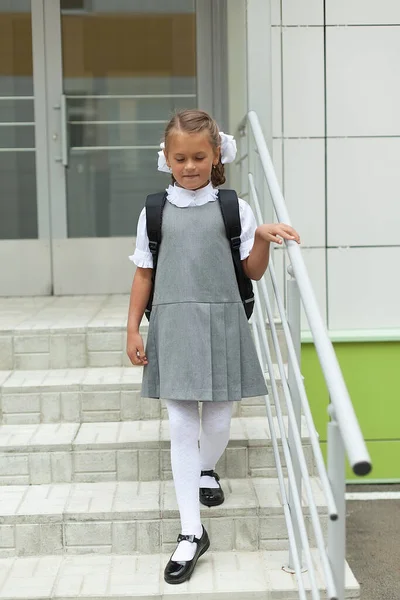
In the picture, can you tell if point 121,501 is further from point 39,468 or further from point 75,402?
point 75,402

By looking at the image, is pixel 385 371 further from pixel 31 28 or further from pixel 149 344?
pixel 31 28

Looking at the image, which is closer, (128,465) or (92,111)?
(128,465)

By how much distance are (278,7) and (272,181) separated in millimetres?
1341

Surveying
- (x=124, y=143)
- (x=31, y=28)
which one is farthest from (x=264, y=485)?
(x=31, y=28)

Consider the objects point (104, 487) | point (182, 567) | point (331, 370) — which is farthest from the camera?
point (104, 487)

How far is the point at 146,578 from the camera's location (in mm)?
2686

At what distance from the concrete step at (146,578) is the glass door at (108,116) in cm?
257

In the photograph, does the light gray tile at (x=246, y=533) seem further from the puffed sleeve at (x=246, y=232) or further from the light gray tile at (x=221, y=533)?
the puffed sleeve at (x=246, y=232)

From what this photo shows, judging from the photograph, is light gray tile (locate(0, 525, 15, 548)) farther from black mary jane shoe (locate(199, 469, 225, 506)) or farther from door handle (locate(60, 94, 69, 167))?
door handle (locate(60, 94, 69, 167))

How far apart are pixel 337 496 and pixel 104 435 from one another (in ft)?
4.85

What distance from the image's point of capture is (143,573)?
8.93 ft

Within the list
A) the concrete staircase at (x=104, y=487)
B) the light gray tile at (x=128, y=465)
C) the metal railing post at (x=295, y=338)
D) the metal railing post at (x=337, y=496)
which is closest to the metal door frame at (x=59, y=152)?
the concrete staircase at (x=104, y=487)

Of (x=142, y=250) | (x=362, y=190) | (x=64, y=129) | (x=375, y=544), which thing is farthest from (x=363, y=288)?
(x=64, y=129)

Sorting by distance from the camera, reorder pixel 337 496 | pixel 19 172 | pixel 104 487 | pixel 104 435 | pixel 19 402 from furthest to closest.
Answer: 1. pixel 19 172
2. pixel 19 402
3. pixel 104 435
4. pixel 104 487
5. pixel 337 496
